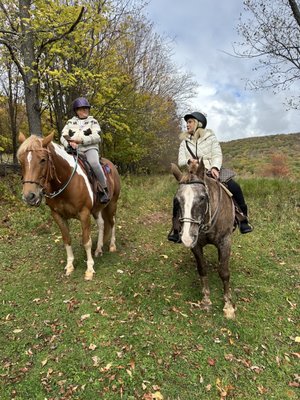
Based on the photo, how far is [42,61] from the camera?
37.5ft

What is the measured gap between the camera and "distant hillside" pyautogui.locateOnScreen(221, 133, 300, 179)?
2697 centimetres

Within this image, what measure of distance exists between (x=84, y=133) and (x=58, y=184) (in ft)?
3.97

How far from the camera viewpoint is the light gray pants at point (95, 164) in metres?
5.65

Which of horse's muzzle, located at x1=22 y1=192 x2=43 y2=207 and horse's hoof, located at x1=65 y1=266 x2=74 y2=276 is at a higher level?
horse's muzzle, located at x1=22 y1=192 x2=43 y2=207

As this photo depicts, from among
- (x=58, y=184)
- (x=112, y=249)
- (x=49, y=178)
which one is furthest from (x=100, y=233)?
(x=49, y=178)

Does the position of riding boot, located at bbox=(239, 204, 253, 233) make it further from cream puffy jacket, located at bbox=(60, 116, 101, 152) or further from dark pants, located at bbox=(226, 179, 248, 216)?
cream puffy jacket, located at bbox=(60, 116, 101, 152)

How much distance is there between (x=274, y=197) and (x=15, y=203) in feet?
29.7

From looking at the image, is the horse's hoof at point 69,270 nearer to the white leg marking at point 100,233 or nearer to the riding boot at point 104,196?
the white leg marking at point 100,233

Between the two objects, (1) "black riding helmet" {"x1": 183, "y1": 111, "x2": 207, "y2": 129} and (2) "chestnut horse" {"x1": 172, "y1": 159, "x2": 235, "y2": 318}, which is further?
(1) "black riding helmet" {"x1": 183, "y1": 111, "x2": 207, "y2": 129}

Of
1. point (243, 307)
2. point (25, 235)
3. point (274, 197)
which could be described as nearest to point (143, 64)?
point (274, 197)

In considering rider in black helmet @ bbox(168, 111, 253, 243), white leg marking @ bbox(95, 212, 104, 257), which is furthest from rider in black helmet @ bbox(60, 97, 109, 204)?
rider in black helmet @ bbox(168, 111, 253, 243)

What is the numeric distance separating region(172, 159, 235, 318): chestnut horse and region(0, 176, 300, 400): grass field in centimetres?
63

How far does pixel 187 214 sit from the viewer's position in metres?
3.55

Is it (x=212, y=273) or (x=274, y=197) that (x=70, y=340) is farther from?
(x=274, y=197)
